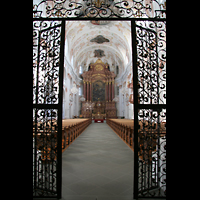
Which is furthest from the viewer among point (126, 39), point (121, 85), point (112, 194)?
point (121, 85)

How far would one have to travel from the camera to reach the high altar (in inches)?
1061

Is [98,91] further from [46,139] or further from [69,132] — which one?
[46,139]

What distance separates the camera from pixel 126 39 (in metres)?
18.3

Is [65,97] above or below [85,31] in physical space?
below

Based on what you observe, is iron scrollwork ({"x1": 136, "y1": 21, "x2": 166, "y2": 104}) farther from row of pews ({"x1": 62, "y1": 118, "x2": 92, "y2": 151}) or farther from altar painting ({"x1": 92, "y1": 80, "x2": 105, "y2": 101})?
altar painting ({"x1": 92, "y1": 80, "x2": 105, "y2": 101})

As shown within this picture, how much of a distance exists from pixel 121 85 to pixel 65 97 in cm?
966

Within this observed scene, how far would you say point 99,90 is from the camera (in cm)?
2844

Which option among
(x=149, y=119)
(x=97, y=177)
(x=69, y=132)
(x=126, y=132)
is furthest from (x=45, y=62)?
(x=126, y=132)

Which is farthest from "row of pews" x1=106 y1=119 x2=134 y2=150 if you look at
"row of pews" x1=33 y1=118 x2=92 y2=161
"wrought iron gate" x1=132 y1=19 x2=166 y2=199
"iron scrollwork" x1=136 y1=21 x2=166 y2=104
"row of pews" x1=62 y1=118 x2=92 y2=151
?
"iron scrollwork" x1=136 y1=21 x2=166 y2=104
